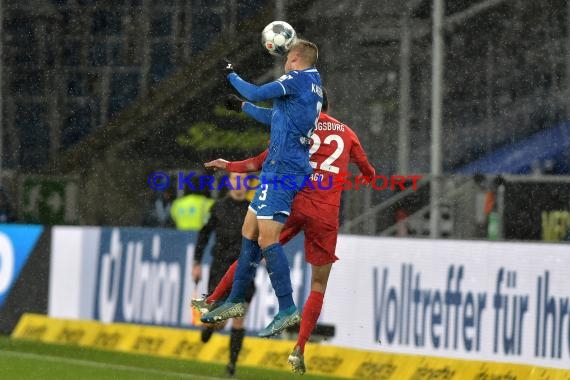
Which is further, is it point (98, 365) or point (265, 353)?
point (265, 353)

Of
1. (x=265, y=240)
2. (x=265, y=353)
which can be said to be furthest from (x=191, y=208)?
(x=265, y=240)

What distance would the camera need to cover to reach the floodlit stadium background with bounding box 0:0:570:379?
46.4ft

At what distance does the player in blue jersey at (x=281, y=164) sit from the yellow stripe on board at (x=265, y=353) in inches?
127

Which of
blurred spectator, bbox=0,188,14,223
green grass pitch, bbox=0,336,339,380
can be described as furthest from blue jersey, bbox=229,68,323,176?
blurred spectator, bbox=0,188,14,223

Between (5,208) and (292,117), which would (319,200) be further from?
(5,208)

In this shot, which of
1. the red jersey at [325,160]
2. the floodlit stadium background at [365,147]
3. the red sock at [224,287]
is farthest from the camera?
the floodlit stadium background at [365,147]

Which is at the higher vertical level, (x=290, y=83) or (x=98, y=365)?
(x=290, y=83)

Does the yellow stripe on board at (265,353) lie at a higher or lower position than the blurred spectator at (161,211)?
lower

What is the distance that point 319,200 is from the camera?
11.3 m

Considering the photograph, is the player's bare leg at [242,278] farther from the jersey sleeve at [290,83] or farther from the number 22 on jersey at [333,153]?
the jersey sleeve at [290,83]

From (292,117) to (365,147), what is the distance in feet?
34.8

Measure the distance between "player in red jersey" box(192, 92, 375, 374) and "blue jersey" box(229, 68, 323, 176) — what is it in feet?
1.01

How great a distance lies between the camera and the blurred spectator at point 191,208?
69.5 feet

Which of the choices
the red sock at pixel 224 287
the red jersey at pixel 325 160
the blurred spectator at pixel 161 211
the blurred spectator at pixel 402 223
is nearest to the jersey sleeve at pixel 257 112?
the red jersey at pixel 325 160
